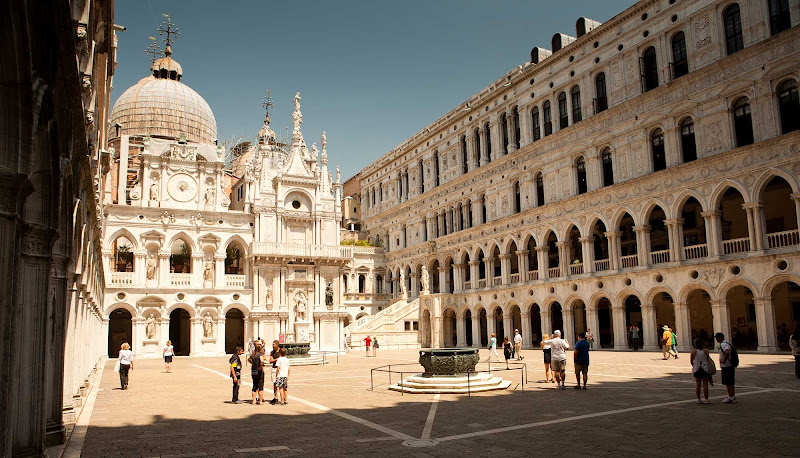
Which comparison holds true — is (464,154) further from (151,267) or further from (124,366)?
(124,366)

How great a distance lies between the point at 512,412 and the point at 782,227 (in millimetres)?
26799

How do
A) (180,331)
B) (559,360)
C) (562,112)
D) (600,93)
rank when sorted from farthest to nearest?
(180,331), (562,112), (600,93), (559,360)

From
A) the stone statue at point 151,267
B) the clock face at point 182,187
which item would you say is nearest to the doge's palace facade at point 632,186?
the clock face at point 182,187

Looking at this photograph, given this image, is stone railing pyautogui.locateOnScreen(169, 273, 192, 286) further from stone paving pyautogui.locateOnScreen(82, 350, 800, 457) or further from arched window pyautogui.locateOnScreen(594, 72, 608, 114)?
arched window pyautogui.locateOnScreen(594, 72, 608, 114)

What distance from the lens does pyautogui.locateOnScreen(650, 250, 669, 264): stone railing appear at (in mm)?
32656

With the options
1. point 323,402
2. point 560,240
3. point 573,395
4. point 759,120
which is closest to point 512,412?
point 573,395

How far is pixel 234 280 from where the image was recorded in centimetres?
4456

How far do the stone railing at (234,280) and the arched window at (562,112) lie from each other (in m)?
24.2

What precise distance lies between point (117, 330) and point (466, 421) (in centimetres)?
3994

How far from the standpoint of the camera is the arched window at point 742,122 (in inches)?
1137

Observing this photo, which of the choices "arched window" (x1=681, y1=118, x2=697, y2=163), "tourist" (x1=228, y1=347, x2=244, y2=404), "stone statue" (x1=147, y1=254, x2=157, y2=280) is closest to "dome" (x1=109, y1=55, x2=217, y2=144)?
"stone statue" (x1=147, y1=254, x2=157, y2=280)

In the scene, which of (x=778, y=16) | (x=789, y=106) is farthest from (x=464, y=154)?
(x=789, y=106)

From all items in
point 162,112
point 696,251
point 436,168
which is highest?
point 162,112

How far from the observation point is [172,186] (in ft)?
146
